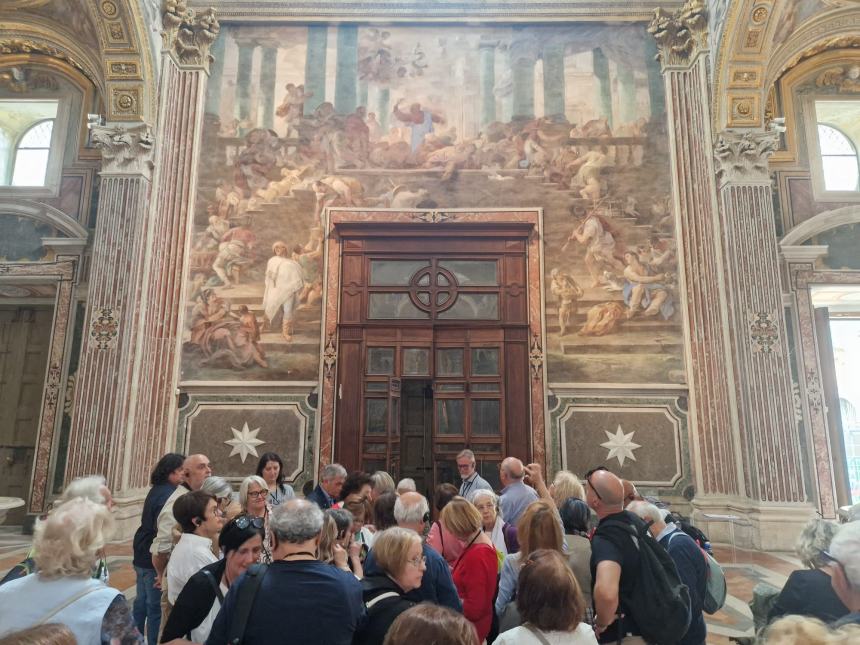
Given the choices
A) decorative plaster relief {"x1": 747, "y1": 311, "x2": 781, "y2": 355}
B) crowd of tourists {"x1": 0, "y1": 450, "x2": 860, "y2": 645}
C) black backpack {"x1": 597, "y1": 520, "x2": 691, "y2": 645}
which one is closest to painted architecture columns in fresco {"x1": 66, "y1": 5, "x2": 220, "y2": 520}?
crowd of tourists {"x1": 0, "y1": 450, "x2": 860, "y2": 645}

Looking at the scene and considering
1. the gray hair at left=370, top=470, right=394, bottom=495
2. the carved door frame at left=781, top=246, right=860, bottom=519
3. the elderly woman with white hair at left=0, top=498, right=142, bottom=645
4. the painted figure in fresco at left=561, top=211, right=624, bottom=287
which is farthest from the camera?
the painted figure in fresco at left=561, top=211, right=624, bottom=287

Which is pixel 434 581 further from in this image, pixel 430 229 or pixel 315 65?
pixel 315 65

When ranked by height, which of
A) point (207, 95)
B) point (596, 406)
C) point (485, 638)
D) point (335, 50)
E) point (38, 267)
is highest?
point (335, 50)

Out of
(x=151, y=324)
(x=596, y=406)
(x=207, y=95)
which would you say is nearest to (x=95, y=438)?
(x=151, y=324)

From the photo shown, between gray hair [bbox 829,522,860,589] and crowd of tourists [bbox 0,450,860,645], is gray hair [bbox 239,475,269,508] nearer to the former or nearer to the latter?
crowd of tourists [bbox 0,450,860,645]

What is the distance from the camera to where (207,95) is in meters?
10.6

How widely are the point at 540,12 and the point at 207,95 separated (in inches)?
240

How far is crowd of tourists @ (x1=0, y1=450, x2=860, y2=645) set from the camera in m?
2.00

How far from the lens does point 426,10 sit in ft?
35.9

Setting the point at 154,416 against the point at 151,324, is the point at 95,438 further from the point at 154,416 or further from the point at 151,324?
the point at 151,324

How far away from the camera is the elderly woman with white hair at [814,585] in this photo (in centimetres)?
255

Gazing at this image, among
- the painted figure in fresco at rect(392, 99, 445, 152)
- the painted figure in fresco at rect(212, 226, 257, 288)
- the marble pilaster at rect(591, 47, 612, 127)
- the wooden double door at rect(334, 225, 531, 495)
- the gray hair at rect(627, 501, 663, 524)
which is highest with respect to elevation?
the marble pilaster at rect(591, 47, 612, 127)

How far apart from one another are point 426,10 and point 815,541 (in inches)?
422

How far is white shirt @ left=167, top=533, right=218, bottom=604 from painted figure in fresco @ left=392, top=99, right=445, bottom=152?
877cm
